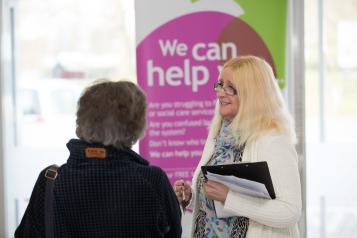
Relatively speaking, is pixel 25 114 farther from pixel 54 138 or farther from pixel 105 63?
pixel 105 63

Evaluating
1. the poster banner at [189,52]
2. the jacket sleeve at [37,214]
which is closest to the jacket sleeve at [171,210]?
the jacket sleeve at [37,214]

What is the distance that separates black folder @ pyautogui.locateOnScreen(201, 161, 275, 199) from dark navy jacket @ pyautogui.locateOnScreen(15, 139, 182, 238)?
1.01 ft

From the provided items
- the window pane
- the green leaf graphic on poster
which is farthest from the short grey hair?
the window pane

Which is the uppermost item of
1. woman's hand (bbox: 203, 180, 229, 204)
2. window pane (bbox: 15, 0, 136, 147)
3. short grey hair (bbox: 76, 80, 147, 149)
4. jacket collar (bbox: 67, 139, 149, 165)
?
window pane (bbox: 15, 0, 136, 147)

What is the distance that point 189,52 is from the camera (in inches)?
139

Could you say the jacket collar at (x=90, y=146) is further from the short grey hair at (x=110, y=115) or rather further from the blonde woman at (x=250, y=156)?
the blonde woman at (x=250, y=156)

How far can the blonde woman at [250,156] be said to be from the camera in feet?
5.95

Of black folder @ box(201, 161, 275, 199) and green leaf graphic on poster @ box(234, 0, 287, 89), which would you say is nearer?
black folder @ box(201, 161, 275, 199)

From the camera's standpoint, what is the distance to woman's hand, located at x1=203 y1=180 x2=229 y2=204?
1.88 metres

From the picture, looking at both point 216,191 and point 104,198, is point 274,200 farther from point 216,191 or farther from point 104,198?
point 104,198

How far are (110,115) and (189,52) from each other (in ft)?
6.79

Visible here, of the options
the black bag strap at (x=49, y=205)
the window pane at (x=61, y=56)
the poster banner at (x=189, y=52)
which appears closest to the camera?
the black bag strap at (x=49, y=205)

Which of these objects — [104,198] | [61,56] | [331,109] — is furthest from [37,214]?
[331,109]

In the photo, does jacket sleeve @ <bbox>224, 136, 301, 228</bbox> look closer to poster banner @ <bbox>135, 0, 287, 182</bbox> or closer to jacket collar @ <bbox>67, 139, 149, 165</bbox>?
jacket collar @ <bbox>67, 139, 149, 165</bbox>
